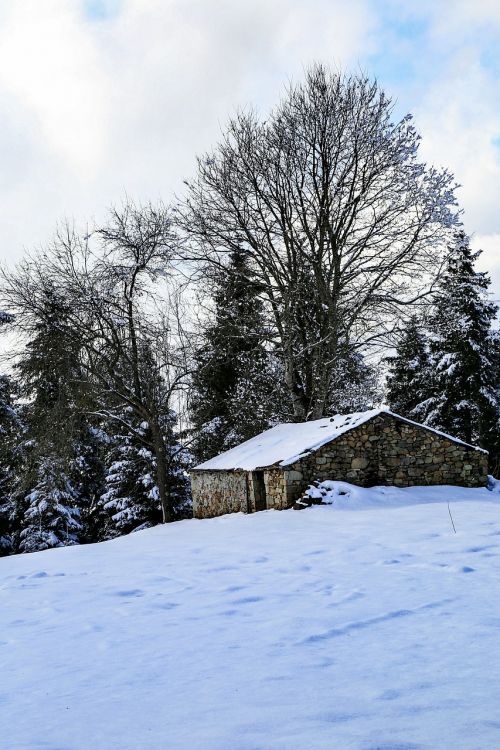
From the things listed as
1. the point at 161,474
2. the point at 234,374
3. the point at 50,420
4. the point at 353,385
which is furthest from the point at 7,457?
the point at 353,385

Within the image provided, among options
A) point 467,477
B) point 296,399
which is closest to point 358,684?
point 467,477

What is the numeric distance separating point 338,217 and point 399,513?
11634 millimetres

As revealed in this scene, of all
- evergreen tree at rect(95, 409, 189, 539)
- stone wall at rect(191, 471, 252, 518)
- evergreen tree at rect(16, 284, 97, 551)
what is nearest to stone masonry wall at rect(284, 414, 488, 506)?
stone wall at rect(191, 471, 252, 518)

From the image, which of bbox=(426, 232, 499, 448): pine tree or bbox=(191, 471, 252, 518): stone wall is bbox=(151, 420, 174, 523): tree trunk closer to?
bbox=(191, 471, 252, 518): stone wall

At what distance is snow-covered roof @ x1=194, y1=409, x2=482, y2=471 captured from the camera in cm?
1472

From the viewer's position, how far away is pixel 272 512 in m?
13.9

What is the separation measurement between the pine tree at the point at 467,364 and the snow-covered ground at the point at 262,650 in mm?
17799

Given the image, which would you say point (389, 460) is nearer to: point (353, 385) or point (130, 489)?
point (353, 385)

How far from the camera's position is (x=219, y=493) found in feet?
57.3

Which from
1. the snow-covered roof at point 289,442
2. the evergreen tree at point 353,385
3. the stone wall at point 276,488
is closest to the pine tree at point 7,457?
the snow-covered roof at point 289,442

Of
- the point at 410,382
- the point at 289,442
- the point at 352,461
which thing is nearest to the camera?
the point at 352,461

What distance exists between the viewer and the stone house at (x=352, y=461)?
47.4ft

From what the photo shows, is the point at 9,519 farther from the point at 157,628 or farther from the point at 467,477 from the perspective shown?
the point at 157,628

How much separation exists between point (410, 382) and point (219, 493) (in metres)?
16.0
